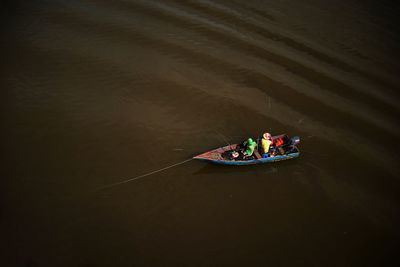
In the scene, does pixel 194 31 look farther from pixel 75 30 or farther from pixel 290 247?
pixel 290 247

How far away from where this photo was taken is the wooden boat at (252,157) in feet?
35.4

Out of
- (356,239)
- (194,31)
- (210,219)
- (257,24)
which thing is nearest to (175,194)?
(210,219)

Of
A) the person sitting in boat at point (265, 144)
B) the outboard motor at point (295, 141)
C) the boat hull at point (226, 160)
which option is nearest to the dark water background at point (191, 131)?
the boat hull at point (226, 160)

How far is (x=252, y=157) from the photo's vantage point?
11305mm

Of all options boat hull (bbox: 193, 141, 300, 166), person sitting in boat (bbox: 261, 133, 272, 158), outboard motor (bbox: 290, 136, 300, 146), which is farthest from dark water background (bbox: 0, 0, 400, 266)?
outboard motor (bbox: 290, 136, 300, 146)

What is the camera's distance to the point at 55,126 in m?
11.6

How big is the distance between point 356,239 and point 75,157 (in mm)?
11013

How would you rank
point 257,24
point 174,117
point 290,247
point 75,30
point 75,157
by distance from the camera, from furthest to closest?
point 257,24 < point 75,30 < point 174,117 < point 75,157 < point 290,247

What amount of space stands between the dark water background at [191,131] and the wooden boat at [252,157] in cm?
55

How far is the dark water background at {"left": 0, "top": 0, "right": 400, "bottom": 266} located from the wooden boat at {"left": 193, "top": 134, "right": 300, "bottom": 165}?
1.81 ft

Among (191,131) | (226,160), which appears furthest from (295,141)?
(191,131)

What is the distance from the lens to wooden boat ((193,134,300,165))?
10.8m

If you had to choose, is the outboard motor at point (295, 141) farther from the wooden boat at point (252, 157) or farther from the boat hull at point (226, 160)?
the boat hull at point (226, 160)

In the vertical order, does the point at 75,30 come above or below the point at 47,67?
above
